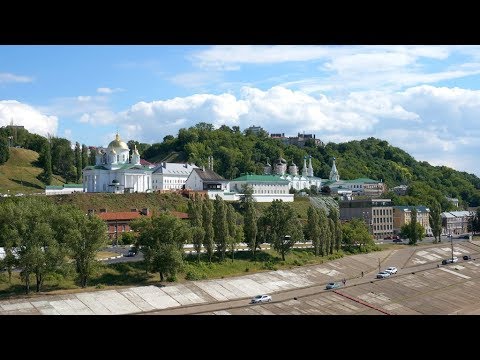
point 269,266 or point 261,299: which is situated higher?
point 269,266

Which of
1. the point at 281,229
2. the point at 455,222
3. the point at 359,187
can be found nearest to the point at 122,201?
the point at 281,229

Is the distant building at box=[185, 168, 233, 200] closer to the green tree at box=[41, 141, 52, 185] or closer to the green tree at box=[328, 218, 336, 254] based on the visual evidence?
the green tree at box=[41, 141, 52, 185]

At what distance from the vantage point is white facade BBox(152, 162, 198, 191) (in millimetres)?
29578

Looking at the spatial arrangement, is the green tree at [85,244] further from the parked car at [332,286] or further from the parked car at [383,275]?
the parked car at [383,275]

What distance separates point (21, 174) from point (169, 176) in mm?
6495

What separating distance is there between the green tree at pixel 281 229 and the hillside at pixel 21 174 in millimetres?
12852

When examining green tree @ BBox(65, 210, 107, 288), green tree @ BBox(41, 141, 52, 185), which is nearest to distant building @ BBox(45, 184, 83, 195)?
green tree @ BBox(41, 141, 52, 185)

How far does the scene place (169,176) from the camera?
30.1m

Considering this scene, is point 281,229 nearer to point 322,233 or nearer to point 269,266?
point 269,266

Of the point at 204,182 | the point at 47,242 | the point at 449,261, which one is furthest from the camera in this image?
the point at 204,182
